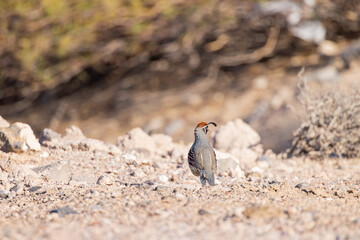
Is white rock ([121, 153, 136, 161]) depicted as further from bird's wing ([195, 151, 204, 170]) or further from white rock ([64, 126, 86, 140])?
bird's wing ([195, 151, 204, 170])

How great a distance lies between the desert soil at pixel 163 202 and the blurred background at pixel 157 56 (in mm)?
5094

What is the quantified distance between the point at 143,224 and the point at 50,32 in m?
8.91

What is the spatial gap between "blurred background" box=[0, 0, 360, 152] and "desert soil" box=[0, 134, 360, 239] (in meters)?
5.09

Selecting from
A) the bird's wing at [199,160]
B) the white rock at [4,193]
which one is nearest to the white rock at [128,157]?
the bird's wing at [199,160]

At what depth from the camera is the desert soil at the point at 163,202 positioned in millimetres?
2838

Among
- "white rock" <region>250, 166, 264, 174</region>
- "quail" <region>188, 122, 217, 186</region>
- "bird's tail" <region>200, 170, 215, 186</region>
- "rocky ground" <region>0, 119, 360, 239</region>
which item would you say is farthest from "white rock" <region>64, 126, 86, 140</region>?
"bird's tail" <region>200, 170, 215, 186</region>

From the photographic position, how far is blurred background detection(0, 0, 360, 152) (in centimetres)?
1081

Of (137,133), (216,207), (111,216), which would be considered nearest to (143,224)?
(111,216)

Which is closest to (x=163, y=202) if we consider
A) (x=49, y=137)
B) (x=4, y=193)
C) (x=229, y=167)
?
(x=4, y=193)

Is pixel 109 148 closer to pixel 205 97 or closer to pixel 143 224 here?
pixel 143 224

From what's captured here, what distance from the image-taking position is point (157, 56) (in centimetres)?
1227

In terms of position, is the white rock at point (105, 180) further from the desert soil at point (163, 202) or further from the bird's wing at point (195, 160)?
the bird's wing at point (195, 160)

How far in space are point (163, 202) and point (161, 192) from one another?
395 mm

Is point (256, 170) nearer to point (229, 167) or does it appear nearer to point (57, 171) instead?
point (229, 167)
